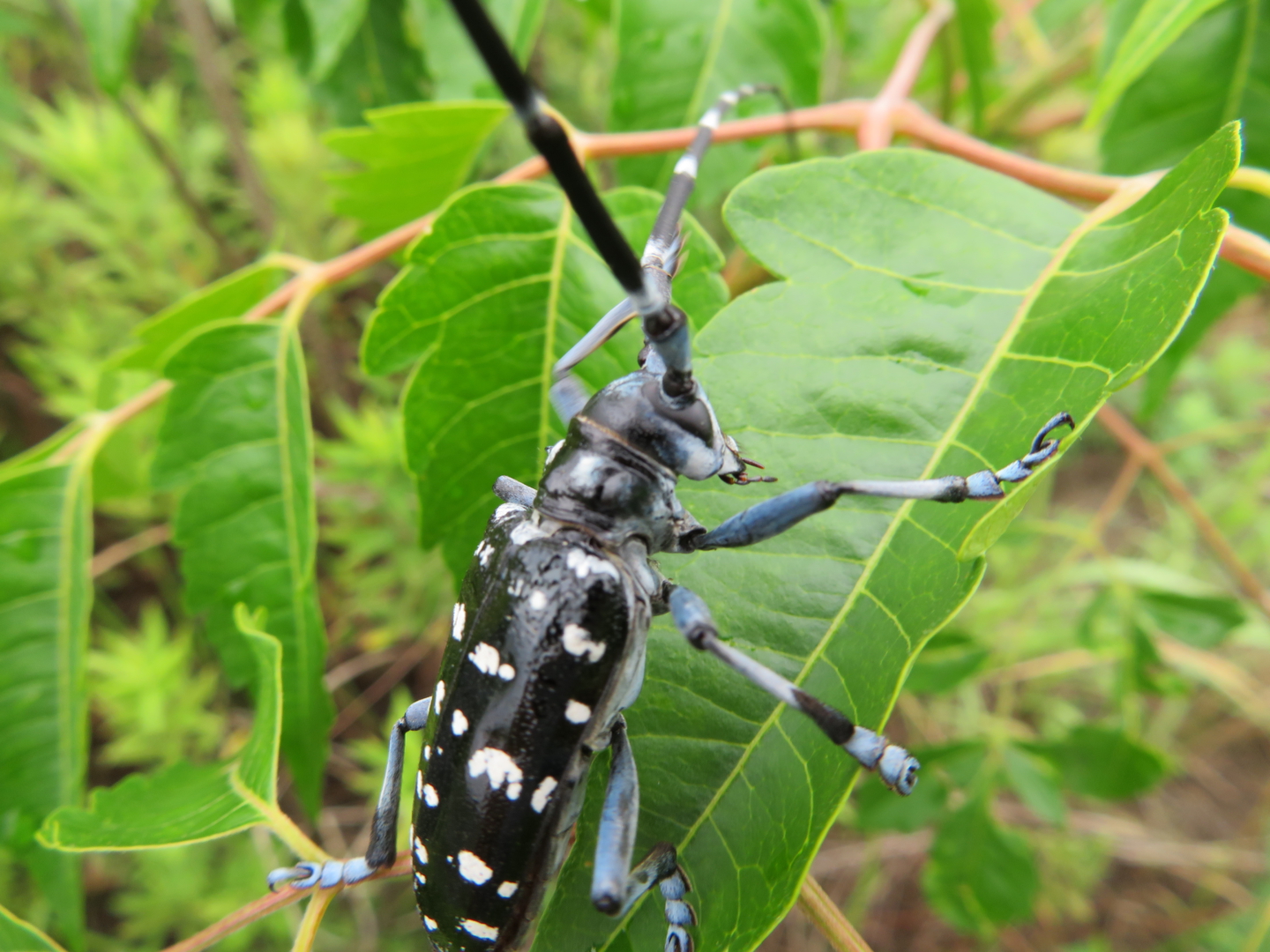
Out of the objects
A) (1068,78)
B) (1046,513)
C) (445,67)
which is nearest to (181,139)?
(445,67)

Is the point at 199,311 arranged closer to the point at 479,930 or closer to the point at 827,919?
the point at 479,930

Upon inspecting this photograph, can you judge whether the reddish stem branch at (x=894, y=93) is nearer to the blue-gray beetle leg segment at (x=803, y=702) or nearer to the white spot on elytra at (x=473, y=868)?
the blue-gray beetle leg segment at (x=803, y=702)

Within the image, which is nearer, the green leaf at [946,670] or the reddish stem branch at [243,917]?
the reddish stem branch at [243,917]

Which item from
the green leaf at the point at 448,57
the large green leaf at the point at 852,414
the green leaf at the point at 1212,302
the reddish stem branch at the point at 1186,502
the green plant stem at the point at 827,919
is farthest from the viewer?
the reddish stem branch at the point at 1186,502

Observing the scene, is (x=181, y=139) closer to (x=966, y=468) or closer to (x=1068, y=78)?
(x=1068, y=78)

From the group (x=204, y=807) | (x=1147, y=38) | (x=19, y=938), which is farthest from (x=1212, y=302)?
(x=19, y=938)

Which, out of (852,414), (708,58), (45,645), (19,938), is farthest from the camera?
(45,645)

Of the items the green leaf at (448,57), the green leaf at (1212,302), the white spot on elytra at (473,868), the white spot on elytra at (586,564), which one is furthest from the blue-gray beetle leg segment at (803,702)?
the green leaf at (448,57)
